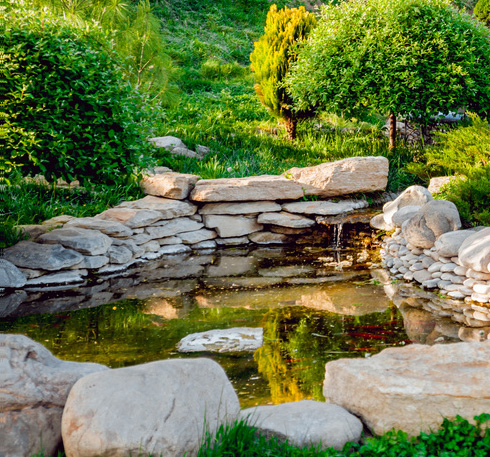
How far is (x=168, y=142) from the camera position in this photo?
1087 centimetres

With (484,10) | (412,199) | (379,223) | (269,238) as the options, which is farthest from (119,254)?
(484,10)

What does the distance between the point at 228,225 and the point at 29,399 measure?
6275mm

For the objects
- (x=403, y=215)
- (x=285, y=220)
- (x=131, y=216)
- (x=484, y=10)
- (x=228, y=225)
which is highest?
(x=484, y=10)

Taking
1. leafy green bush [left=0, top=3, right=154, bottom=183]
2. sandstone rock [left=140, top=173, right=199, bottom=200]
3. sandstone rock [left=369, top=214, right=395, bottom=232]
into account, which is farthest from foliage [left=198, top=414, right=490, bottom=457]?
sandstone rock [left=140, top=173, right=199, bottom=200]

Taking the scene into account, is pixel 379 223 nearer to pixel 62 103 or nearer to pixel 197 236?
pixel 197 236

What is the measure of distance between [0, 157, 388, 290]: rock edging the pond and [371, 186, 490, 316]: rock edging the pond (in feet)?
4.91

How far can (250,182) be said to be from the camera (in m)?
8.71

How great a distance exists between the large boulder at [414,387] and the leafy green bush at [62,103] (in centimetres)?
432

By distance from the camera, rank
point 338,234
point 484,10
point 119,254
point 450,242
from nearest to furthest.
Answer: point 450,242
point 119,254
point 338,234
point 484,10

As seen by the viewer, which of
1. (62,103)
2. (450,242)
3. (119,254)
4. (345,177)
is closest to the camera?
(450,242)

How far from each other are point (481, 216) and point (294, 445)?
4.81m

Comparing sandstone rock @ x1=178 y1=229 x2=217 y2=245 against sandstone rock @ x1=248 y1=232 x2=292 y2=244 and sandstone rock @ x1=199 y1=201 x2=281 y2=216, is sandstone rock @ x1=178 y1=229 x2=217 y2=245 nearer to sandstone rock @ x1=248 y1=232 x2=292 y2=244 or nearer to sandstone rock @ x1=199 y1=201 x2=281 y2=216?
sandstone rock @ x1=199 y1=201 x2=281 y2=216

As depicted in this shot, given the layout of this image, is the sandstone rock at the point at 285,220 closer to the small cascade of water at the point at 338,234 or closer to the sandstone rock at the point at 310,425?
the small cascade of water at the point at 338,234

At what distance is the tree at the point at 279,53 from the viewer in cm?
1169
